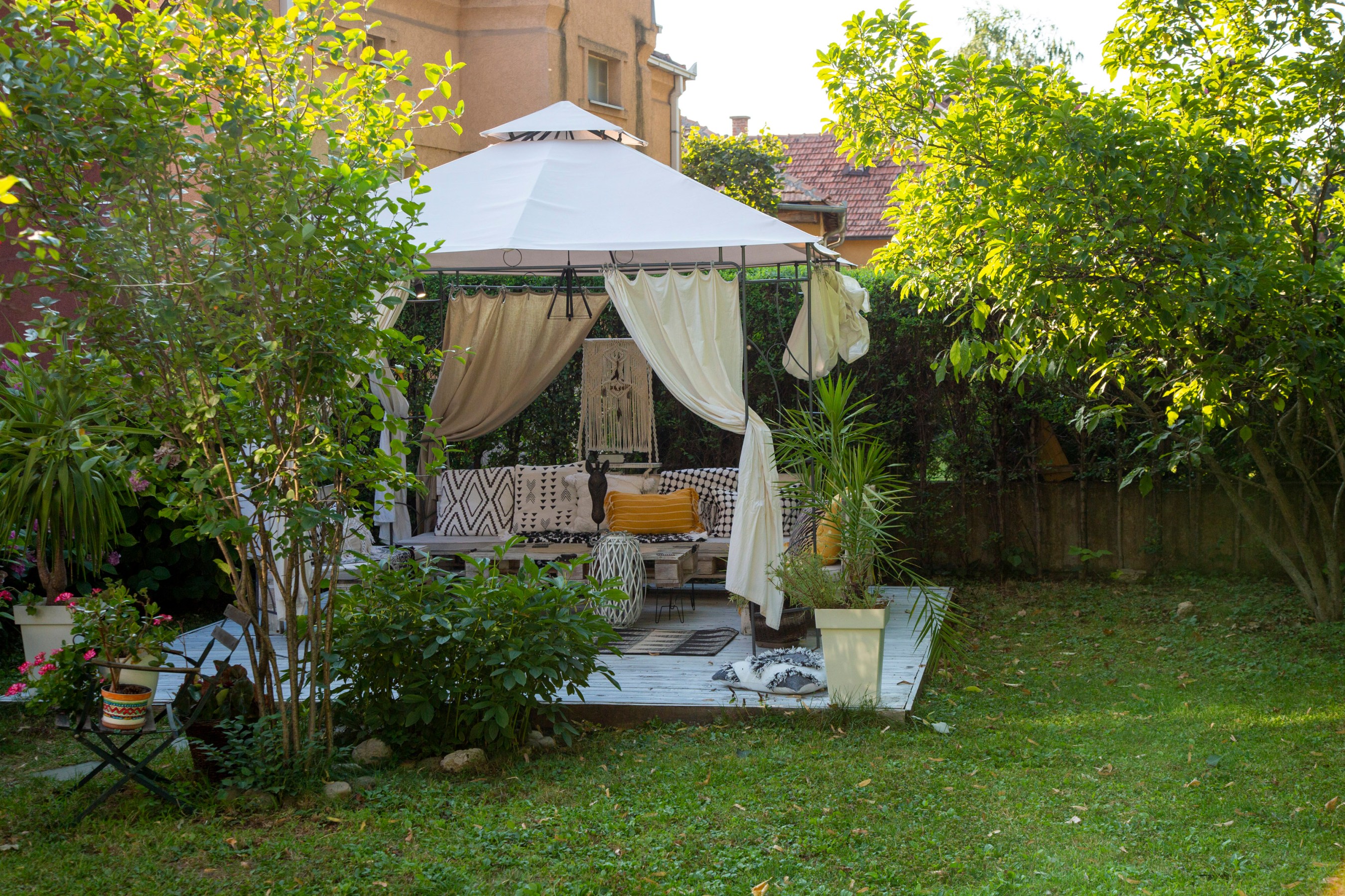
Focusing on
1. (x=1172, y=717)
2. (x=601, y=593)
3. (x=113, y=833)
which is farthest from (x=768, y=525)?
(x=113, y=833)

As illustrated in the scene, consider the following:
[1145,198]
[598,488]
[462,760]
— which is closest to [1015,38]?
[598,488]

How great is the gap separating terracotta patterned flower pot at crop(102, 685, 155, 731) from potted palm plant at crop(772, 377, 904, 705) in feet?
8.16

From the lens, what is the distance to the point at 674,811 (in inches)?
138

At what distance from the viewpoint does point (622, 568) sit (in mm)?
6402

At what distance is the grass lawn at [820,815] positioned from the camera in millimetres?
→ 2982

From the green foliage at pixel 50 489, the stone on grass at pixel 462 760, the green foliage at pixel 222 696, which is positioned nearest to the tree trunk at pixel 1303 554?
the stone on grass at pixel 462 760

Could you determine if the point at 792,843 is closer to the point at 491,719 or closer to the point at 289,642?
the point at 491,719

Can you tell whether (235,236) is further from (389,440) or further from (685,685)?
(389,440)

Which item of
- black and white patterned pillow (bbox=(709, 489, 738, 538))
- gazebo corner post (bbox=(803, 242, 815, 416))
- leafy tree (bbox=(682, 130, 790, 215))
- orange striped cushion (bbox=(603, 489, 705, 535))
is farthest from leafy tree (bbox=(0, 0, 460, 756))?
leafy tree (bbox=(682, 130, 790, 215))

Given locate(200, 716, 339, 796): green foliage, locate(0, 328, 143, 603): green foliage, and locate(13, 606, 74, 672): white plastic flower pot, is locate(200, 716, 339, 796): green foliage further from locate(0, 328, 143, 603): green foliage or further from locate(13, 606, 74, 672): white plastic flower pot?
locate(13, 606, 74, 672): white plastic flower pot

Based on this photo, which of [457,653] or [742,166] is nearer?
[457,653]

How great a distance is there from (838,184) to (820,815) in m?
20.6

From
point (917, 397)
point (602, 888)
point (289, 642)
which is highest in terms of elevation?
point (917, 397)

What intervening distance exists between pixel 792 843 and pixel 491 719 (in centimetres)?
125
